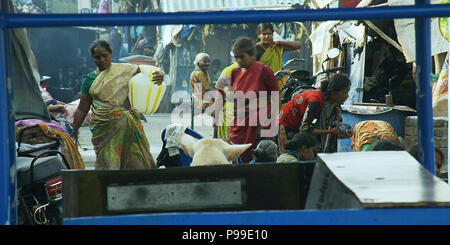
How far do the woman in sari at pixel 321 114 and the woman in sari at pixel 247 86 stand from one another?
0.65ft

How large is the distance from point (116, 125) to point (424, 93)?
3.36 meters

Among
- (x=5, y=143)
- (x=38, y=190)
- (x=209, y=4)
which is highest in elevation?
(x=209, y=4)

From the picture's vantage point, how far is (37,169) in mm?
2906

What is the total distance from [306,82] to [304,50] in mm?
7951

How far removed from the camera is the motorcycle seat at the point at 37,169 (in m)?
2.87

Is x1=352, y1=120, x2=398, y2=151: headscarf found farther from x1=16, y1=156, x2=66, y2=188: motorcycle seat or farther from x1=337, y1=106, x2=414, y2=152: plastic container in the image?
x1=16, y1=156, x2=66, y2=188: motorcycle seat

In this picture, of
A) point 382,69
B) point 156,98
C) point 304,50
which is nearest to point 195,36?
point 304,50

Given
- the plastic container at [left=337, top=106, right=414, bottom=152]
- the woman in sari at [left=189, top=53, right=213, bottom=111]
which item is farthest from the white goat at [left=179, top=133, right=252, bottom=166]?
the woman in sari at [left=189, top=53, right=213, bottom=111]

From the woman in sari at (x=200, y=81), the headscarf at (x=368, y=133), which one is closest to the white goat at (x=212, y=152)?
the headscarf at (x=368, y=133)

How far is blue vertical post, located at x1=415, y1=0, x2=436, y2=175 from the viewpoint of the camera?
6.21ft

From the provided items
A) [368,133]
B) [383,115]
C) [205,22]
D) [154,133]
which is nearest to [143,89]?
[368,133]

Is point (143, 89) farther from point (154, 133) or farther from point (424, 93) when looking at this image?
point (154, 133)

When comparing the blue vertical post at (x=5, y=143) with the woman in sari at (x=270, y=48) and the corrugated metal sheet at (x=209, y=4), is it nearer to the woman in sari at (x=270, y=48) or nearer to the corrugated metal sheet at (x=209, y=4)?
the woman in sari at (x=270, y=48)

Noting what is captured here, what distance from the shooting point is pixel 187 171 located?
7.28 feet
